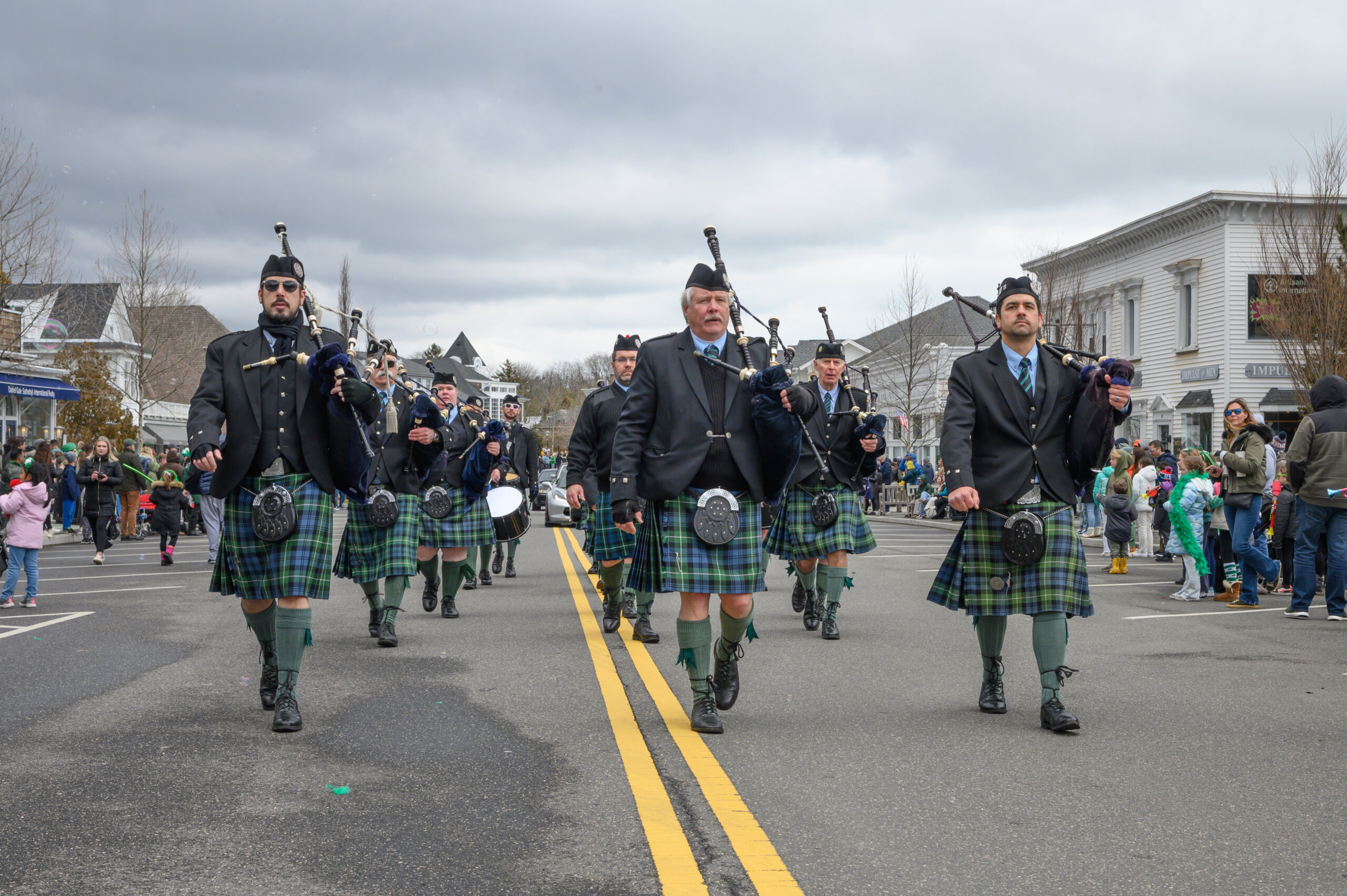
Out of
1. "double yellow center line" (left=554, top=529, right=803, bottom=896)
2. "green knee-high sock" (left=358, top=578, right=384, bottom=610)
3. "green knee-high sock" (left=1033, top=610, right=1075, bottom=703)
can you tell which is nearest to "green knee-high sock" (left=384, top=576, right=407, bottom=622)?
"green knee-high sock" (left=358, top=578, right=384, bottom=610)

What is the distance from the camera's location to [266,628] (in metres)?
5.96

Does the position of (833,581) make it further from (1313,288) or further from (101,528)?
(1313,288)

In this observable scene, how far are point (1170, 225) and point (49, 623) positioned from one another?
31323 millimetres

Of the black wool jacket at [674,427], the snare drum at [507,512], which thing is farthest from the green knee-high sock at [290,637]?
the snare drum at [507,512]

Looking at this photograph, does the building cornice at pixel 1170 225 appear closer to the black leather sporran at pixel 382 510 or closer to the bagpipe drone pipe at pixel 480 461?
the bagpipe drone pipe at pixel 480 461

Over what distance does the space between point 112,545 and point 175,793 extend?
18.3m

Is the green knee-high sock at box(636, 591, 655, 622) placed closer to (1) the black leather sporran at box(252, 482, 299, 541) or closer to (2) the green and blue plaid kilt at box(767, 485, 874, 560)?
(2) the green and blue plaid kilt at box(767, 485, 874, 560)

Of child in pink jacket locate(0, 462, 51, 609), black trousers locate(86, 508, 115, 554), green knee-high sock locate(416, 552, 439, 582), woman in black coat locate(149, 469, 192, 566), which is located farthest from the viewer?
black trousers locate(86, 508, 115, 554)

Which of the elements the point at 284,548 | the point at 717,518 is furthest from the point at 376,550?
the point at 717,518

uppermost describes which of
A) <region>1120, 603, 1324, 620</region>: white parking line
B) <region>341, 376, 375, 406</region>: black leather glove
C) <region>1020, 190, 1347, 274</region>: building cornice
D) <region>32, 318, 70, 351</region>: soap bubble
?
<region>1020, 190, 1347, 274</region>: building cornice

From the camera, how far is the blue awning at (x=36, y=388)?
95.5 ft

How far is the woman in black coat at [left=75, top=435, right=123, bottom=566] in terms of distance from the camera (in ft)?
54.9

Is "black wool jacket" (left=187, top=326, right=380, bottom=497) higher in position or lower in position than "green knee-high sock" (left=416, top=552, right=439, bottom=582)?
higher

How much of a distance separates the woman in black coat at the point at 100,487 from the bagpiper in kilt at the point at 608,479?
33.4 ft
